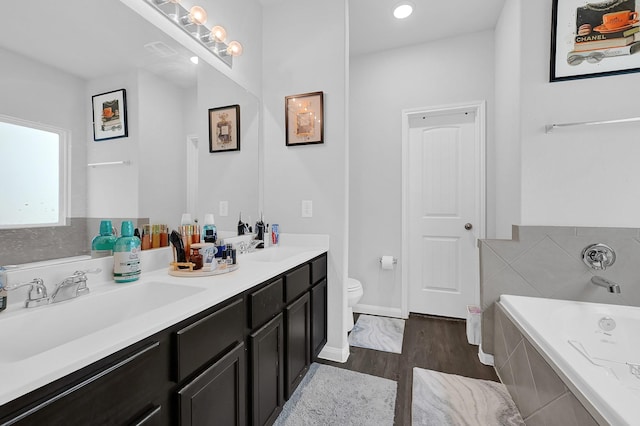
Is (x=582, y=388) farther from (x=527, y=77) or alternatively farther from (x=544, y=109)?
(x=527, y=77)

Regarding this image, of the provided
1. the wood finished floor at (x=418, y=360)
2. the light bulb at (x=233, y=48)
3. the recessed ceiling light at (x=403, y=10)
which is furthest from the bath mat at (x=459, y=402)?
the recessed ceiling light at (x=403, y=10)

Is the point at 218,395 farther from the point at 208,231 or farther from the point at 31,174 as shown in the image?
the point at 31,174

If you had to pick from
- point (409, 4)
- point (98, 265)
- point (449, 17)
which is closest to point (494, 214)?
point (449, 17)

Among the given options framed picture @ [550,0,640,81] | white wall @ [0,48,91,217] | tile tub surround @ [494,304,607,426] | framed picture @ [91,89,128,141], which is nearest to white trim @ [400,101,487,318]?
framed picture @ [550,0,640,81]

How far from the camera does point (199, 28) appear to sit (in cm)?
164

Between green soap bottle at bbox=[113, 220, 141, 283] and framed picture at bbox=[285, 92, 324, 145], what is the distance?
137 cm

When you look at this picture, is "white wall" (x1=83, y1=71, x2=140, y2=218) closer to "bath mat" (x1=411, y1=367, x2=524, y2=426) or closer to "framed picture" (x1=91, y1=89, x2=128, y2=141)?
"framed picture" (x1=91, y1=89, x2=128, y2=141)

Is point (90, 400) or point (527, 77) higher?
point (527, 77)

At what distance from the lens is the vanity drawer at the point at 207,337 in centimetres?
85

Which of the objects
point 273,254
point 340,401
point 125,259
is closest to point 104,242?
point 125,259

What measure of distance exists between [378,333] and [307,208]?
4.37 feet

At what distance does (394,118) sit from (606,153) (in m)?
1.64

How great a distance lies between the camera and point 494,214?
8.69 feet

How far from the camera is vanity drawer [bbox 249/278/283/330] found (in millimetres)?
1218
